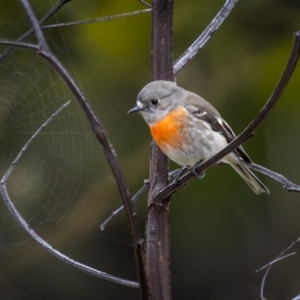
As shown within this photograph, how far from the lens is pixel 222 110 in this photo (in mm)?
3879

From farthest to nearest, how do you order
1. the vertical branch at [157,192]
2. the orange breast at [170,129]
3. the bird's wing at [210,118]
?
the bird's wing at [210,118] → the orange breast at [170,129] → the vertical branch at [157,192]

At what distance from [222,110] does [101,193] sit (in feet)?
3.31

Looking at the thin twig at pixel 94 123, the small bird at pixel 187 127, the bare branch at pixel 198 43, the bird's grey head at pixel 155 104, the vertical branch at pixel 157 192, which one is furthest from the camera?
the bird's grey head at pixel 155 104

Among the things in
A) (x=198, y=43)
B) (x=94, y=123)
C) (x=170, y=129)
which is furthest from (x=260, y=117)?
(x=170, y=129)

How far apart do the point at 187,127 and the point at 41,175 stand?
1.97 meters

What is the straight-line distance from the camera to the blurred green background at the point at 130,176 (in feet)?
12.4

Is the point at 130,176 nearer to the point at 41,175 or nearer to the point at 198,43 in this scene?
the point at 41,175

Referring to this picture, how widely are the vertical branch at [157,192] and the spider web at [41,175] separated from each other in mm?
2157

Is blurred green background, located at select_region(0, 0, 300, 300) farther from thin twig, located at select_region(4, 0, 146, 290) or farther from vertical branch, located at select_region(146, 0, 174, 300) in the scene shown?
thin twig, located at select_region(4, 0, 146, 290)

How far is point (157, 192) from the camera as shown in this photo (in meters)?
1.51

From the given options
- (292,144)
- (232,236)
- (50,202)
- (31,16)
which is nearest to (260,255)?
(232,236)

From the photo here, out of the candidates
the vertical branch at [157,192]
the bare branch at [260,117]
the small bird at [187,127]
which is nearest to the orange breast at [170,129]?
the small bird at [187,127]

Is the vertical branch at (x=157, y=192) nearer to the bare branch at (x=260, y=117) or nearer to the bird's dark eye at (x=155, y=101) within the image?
the bare branch at (x=260, y=117)

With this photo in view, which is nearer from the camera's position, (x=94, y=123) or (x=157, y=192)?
(x=94, y=123)
